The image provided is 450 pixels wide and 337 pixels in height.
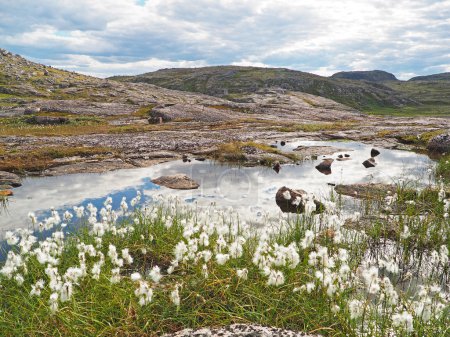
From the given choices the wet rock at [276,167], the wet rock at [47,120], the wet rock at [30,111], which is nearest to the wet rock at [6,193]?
the wet rock at [276,167]

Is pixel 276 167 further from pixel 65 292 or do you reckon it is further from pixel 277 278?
pixel 65 292

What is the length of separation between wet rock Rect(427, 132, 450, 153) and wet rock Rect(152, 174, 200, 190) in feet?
89.6

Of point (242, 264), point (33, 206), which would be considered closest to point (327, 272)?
point (242, 264)

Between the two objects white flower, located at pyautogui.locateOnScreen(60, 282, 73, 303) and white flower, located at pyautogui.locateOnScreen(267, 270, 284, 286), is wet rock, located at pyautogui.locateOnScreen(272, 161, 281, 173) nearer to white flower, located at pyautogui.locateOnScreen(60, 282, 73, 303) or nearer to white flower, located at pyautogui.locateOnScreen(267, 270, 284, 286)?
white flower, located at pyautogui.locateOnScreen(267, 270, 284, 286)

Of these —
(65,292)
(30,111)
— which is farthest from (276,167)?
(30,111)

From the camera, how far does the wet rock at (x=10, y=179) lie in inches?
901

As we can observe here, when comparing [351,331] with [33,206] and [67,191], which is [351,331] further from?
[67,191]

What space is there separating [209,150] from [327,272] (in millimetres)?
29111

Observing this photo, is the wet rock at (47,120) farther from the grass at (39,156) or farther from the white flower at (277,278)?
the white flower at (277,278)

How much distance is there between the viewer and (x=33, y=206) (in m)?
18.3

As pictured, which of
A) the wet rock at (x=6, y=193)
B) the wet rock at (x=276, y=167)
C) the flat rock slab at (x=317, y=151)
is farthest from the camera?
the flat rock slab at (x=317, y=151)

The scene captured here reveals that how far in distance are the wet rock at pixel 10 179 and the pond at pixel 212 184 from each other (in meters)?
0.47

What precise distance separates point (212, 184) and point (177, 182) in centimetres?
229

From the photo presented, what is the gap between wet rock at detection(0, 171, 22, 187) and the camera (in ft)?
75.1
